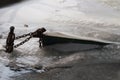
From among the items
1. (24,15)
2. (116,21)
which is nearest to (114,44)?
(116,21)

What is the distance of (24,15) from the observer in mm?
13258

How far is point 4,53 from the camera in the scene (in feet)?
30.1

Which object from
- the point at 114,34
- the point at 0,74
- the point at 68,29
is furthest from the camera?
the point at 68,29

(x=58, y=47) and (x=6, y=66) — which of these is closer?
(x=6, y=66)

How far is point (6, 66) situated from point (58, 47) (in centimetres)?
186

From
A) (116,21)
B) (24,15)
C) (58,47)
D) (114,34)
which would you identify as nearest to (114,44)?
(114,34)

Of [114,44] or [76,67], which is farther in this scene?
[114,44]

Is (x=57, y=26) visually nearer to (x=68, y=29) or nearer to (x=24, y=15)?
(x=68, y=29)

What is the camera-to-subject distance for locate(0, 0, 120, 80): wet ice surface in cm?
816

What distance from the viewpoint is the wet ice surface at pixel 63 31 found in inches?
321

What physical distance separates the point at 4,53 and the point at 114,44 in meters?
3.35

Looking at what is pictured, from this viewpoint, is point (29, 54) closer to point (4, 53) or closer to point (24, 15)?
point (4, 53)

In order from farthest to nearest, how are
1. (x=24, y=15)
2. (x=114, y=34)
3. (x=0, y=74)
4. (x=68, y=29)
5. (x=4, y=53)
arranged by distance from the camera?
1. (x=24, y=15)
2. (x=68, y=29)
3. (x=114, y=34)
4. (x=4, y=53)
5. (x=0, y=74)

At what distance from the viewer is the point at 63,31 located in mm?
10938
